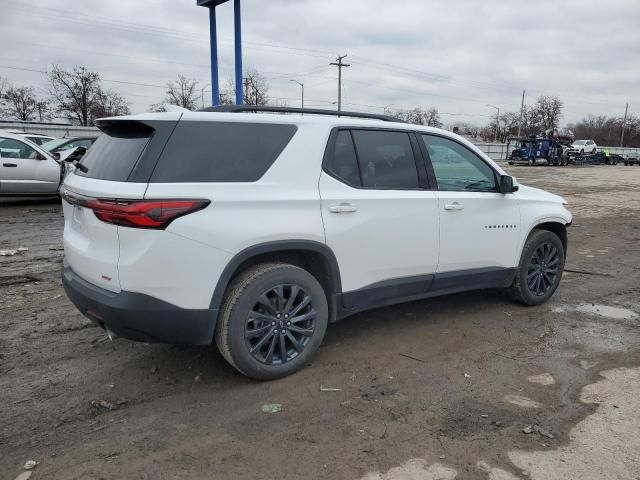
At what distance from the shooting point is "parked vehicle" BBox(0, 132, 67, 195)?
37.8 feet

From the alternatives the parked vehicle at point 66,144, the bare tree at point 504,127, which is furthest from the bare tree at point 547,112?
the parked vehicle at point 66,144

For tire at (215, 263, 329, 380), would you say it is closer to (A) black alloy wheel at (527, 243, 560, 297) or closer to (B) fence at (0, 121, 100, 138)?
(A) black alloy wheel at (527, 243, 560, 297)

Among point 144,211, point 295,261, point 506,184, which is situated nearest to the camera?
point 144,211

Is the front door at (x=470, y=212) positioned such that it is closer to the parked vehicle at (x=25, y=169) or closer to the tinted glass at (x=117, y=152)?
the tinted glass at (x=117, y=152)

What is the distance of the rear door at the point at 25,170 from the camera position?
11.5m

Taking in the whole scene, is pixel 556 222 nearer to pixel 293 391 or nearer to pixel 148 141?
pixel 293 391

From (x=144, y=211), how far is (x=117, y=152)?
62cm

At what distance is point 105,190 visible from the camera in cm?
305

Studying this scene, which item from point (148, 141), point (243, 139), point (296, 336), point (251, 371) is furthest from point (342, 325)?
point (148, 141)

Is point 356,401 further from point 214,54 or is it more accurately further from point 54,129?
point 54,129

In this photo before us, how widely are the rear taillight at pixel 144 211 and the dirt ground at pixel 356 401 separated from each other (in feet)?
3.85

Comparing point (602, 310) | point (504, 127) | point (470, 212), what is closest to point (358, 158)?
point (470, 212)

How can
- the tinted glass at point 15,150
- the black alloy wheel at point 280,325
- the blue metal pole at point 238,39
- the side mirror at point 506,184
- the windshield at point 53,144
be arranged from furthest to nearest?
the blue metal pole at point 238,39, the windshield at point 53,144, the tinted glass at point 15,150, the side mirror at point 506,184, the black alloy wheel at point 280,325

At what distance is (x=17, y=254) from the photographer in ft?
23.6
